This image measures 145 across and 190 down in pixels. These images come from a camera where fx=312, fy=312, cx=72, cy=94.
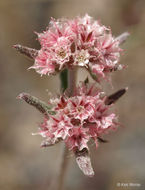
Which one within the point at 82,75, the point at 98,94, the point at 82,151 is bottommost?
the point at 82,151

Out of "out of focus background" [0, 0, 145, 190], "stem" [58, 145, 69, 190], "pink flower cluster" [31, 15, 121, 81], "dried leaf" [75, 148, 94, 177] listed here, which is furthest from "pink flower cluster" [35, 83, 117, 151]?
"out of focus background" [0, 0, 145, 190]

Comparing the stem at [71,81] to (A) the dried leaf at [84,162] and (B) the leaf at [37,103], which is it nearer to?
(B) the leaf at [37,103]

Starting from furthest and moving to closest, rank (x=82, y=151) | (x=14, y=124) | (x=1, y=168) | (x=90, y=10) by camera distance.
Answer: (x=90, y=10) → (x=14, y=124) → (x=1, y=168) → (x=82, y=151)

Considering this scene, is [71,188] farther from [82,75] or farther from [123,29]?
[123,29]

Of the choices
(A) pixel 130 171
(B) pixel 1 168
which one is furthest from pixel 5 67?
(A) pixel 130 171

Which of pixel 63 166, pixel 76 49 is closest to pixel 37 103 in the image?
pixel 76 49

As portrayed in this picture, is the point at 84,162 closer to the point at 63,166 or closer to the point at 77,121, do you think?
the point at 77,121
